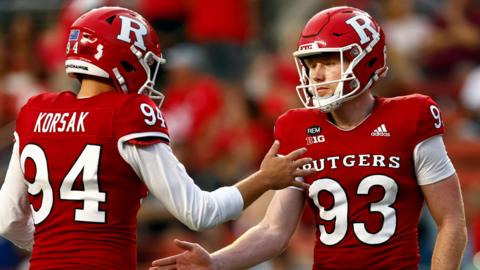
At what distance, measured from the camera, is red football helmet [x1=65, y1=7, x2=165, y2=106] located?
218 inches

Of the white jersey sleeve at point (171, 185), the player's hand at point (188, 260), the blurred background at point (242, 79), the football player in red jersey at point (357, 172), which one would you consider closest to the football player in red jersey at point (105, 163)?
the white jersey sleeve at point (171, 185)

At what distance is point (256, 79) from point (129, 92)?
21.4 feet

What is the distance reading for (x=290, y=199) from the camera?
5.94 meters

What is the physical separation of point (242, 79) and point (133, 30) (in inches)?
246

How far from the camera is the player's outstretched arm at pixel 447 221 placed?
553 cm

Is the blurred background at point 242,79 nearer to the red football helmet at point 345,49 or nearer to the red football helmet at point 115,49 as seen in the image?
the red football helmet at point 345,49

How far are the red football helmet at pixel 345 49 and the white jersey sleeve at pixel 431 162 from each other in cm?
44

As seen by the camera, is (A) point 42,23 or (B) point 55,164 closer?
(B) point 55,164

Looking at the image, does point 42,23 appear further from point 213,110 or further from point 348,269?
point 348,269

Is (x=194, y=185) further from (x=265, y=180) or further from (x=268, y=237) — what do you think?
(x=268, y=237)

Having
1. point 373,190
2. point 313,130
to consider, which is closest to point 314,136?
point 313,130

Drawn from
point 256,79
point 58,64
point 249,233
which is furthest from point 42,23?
point 249,233

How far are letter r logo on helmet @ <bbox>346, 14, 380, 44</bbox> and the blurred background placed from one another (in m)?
3.83

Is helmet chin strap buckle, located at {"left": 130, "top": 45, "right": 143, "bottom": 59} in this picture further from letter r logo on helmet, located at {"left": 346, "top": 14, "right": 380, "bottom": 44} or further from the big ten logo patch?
letter r logo on helmet, located at {"left": 346, "top": 14, "right": 380, "bottom": 44}
